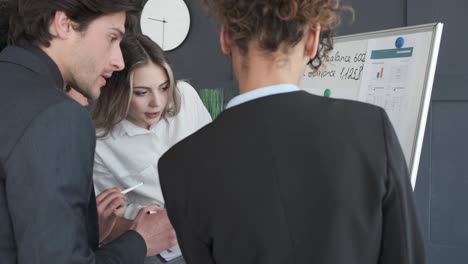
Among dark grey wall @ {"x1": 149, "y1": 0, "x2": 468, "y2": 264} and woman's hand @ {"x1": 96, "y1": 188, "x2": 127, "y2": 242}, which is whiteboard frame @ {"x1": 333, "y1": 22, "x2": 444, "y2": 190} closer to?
woman's hand @ {"x1": 96, "y1": 188, "x2": 127, "y2": 242}

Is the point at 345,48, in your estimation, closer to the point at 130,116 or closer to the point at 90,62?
the point at 130,116

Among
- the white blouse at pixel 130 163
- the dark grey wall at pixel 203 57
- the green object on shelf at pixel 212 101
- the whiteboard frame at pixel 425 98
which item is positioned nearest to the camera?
the whiteboard frame at pixel 425 98

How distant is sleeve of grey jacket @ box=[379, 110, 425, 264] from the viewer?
0.74 meters

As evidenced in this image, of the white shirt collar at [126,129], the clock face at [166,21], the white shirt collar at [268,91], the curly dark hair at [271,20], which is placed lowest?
the white shirt collar at [126,129]

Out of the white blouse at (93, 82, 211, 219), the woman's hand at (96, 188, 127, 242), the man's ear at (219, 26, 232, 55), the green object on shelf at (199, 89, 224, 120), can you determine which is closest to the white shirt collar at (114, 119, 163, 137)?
the white blouse at (93, 82, 211, 219)

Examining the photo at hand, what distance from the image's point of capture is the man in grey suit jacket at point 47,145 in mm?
771

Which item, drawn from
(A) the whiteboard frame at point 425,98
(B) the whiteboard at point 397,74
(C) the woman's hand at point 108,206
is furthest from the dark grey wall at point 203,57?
(C) the woman's hand at point 108,206

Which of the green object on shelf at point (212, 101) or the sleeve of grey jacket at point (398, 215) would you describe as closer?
the sleeve of grey jacket at point (398, 215)

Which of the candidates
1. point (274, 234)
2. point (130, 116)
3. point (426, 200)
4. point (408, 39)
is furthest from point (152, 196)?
point (426, 200)

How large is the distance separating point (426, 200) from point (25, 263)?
2408 mm

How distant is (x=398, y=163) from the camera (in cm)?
75

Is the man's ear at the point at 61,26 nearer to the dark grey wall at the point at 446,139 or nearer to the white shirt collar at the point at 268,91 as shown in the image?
the white shirt collar at the point at 268,91

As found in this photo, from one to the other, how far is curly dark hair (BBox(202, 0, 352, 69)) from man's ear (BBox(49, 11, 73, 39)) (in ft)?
1.30

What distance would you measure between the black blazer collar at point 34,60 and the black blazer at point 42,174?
0.06 metres
